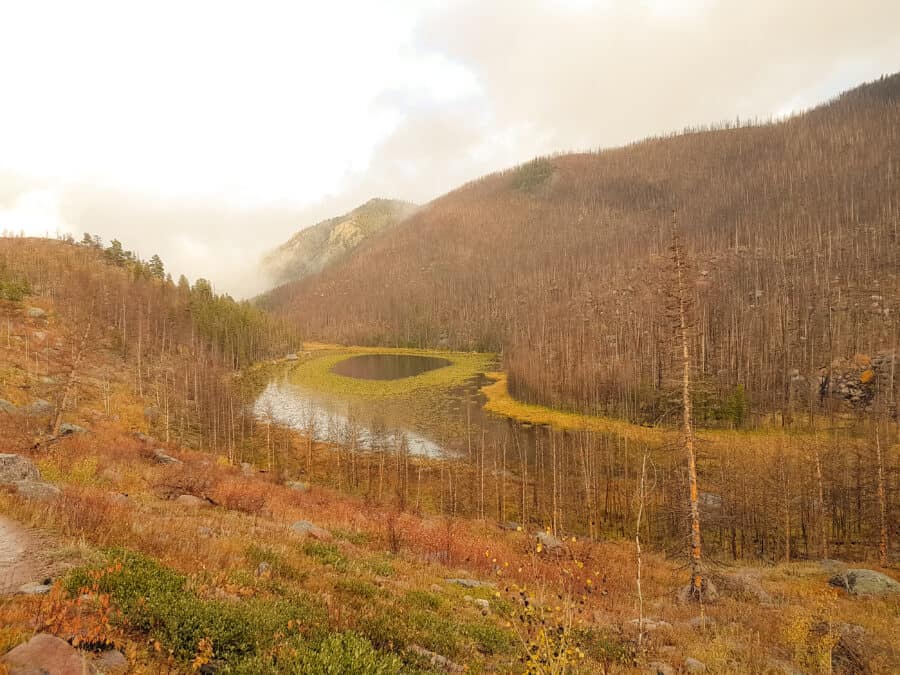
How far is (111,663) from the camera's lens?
206 inches

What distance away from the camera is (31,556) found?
8305mm

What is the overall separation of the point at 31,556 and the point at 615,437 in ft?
198

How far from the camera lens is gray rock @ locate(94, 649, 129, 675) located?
16.7 feet

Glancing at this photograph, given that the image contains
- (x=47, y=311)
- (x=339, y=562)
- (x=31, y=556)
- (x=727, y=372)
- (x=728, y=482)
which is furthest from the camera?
(x=727, y=372)

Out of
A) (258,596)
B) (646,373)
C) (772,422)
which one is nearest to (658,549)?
(258,596)

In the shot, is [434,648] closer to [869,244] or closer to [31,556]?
[31,556]

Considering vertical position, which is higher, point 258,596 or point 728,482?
point 258,596

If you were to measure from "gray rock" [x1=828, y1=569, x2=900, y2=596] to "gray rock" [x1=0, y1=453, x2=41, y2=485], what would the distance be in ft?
116

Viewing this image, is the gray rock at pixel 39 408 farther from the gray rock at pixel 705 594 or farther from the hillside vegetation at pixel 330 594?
the gray rock at pixel 705 594

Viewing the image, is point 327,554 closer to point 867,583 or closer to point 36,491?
point 36,491

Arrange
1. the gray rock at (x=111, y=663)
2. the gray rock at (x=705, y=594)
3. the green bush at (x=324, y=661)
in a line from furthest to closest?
the gray rock at (x=705, y=594) → the green bush at (x=324, y=661) → the gray rock at (x=111, y=663)

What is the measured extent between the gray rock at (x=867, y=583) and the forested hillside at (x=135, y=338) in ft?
156

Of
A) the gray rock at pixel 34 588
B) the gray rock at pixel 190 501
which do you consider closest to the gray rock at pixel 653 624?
the gray rock at pixel 34 588

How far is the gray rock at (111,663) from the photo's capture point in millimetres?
5102
